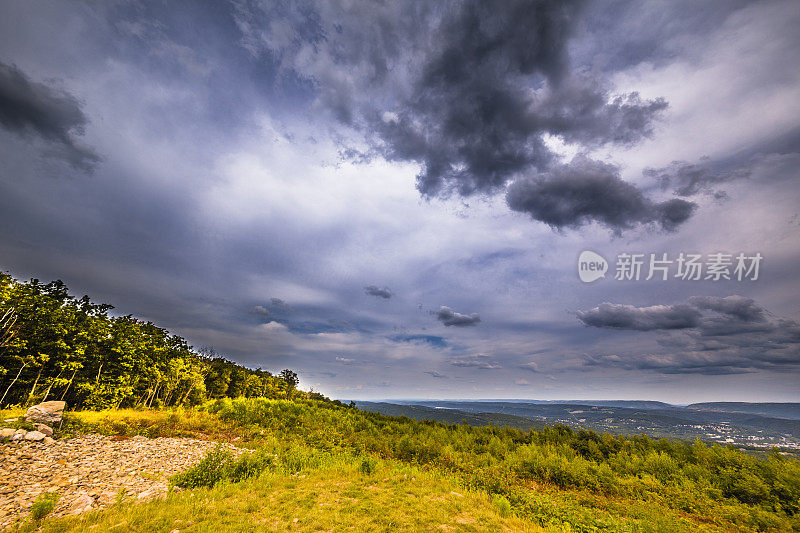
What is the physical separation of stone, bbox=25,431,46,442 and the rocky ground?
16cm

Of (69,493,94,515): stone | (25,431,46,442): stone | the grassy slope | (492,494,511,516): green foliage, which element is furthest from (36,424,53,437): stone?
(492,494,511,516): green foliage

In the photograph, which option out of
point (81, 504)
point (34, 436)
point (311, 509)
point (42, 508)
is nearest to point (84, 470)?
point (81, 504)

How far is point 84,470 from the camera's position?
32.1 ft

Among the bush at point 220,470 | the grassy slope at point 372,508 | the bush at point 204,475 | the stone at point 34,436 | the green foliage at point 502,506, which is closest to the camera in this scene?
the grassy slope at point 372,508

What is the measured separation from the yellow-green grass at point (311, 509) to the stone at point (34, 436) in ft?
27.8

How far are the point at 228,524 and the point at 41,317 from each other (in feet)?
82.0

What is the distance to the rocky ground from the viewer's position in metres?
7.50

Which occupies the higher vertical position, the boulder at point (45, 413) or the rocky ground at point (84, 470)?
the boulder at point (45, 413)

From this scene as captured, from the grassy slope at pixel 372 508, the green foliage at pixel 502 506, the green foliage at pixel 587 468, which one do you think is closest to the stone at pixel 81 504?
the grassy slope at pixel 372 508

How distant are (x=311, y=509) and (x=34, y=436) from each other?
13.0 meters

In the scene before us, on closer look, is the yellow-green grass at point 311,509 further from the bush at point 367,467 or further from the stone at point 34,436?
the stone at point 34,436

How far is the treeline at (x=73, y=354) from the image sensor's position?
18453 mm

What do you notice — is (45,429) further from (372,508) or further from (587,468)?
(587,468)

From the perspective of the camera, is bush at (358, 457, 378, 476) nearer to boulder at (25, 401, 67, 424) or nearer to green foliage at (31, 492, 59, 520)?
green foliage at (31, 492, 59, 520)
